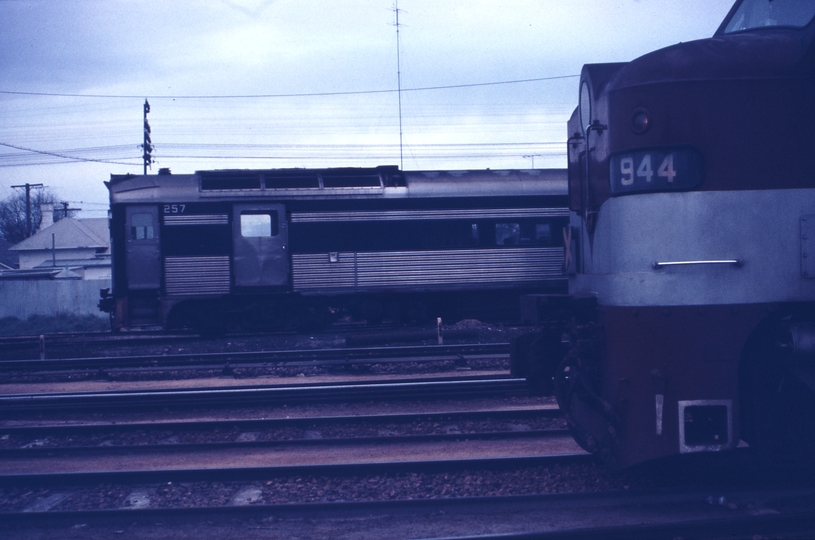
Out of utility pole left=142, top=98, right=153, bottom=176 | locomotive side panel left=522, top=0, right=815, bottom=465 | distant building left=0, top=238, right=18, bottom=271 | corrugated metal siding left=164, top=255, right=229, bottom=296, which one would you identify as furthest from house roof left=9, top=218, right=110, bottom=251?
locomotive side panel left=522, top=0, right=815, bottom=465

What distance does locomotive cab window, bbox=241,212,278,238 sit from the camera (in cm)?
1497

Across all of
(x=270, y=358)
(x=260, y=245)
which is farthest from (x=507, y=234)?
(x=270, y=358)

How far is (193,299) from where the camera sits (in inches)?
586

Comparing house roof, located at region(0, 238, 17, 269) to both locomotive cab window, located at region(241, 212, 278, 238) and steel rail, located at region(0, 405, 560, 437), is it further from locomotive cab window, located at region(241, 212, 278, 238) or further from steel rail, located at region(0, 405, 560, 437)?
steel rail, located at region(0, 405, 560, 437)

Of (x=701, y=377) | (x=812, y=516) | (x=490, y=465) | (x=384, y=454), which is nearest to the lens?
(x=701, y=377)

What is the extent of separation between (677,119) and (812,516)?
9.17ft

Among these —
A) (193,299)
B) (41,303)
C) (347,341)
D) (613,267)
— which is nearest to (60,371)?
(193,299)

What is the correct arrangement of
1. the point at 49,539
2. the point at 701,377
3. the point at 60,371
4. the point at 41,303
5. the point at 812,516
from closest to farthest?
the point at 701,377, the point at 812,516, the point at 49,539, the point at 60,371, the point at 41,303

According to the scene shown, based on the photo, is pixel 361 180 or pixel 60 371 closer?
pixel 60 371

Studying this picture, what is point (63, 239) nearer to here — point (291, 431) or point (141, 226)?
point (141, 226)

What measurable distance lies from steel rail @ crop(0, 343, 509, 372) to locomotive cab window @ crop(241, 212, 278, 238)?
3904 mm

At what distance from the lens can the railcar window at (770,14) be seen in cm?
429

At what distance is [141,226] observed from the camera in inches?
582

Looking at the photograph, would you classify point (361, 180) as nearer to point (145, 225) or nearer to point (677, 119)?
point (145, 225)
